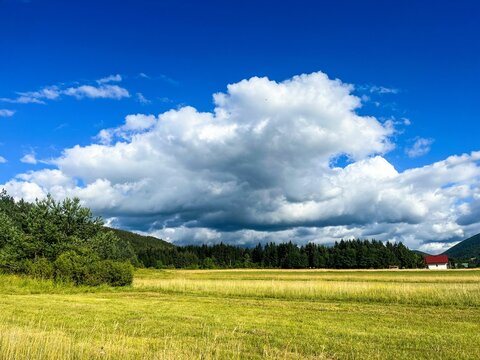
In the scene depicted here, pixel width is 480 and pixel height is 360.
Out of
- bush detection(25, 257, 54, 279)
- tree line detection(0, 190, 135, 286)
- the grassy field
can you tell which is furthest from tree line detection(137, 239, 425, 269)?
the grassy field

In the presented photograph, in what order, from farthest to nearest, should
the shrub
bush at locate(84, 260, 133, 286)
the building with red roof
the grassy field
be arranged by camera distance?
the building with red roof
bush at locate(84, 260, 133, 286)
the shrub
the grassy field

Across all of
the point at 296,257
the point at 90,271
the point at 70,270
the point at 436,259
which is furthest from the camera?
the point at 296,257

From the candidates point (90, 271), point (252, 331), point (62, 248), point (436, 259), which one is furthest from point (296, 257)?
point (252, 331)

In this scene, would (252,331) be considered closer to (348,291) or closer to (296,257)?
(348,291)

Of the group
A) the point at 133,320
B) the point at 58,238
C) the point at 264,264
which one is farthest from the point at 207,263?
the point at 133,320

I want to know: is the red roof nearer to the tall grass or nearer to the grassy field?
the tall grass

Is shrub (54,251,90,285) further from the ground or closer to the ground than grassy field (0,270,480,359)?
further from the ground

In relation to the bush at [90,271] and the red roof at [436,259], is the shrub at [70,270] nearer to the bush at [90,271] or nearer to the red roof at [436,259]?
the bush at [90,271]

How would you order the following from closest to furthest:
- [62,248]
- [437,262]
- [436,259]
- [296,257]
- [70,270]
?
[70,270], [62,248], [437,262], [436,259], [296,257]

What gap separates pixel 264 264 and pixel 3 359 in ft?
565

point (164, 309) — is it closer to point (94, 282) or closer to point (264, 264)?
point (94, 282)

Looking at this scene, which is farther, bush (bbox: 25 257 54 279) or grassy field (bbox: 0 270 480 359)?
bush (bbox: 25 257 54 279)

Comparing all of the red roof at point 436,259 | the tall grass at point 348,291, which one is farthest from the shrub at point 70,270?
the red roof at point 436,259

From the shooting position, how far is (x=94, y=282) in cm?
4216
